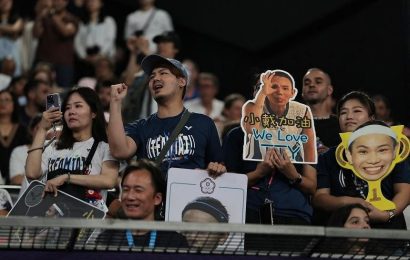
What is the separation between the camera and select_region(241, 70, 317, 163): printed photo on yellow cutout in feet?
20.8

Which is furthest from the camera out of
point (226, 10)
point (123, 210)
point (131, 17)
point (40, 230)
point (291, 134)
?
point (226, 10)

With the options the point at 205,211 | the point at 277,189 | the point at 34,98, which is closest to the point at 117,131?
the point at 205,211

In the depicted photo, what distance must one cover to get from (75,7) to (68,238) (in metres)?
8.46

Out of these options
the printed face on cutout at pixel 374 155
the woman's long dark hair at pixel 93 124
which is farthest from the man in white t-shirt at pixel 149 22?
the printed face on cutout at pixel 374 155

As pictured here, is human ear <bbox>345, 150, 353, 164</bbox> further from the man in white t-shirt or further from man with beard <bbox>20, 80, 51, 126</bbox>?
the man in white t-shirt

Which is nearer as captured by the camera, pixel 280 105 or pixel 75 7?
pixel 280 105

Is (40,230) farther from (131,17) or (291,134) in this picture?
(131,17)

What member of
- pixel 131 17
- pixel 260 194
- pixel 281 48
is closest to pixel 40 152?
pixel 260 194

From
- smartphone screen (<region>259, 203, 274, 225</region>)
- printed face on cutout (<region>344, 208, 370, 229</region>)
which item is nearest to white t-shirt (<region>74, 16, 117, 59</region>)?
smartphone screen (<region>259, 203, 274, 225</region>)

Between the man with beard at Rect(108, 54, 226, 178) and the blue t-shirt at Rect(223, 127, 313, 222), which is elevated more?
the man with beard at Rect(108, 54, 226, 178)

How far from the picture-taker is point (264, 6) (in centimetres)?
1348

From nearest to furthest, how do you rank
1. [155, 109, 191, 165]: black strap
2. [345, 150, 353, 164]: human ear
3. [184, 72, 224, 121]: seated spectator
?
[345, 150, 353, 164]: human ear < [155, 109, 191, 165]: black strap < [184, 72, 224, 121]: seated spectator

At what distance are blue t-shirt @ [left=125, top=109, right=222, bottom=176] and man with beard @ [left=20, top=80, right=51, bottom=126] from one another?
174 inches

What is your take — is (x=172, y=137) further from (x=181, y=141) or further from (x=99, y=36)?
(x=99, y=36)
